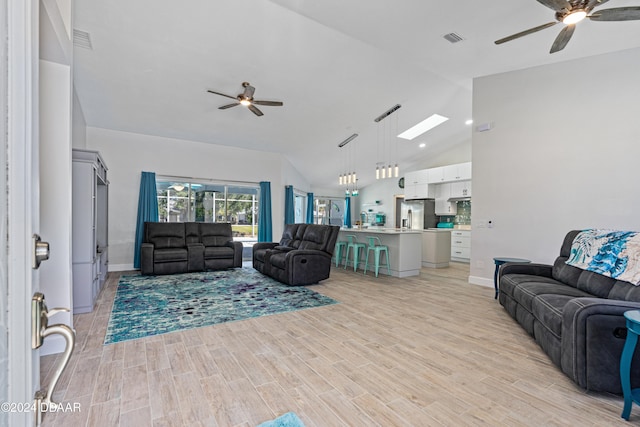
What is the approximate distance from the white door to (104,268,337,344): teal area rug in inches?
107

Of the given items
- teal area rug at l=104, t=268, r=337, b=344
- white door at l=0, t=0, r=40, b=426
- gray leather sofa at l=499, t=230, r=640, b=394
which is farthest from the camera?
teal area rug at l=104, t=268, r=337, b=344

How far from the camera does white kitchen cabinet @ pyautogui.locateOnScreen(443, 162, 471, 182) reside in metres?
7.73

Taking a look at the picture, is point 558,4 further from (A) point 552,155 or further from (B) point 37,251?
(B) point 37,251

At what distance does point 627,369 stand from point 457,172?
672 centimetres

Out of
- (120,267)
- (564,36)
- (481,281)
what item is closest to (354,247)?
(481,281)

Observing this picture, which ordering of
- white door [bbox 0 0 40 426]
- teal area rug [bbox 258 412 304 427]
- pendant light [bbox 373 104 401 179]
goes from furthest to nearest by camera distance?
1. pendant light [bbox 373 104 401 179]
2. teal area rug [bbox 258 412 304 427]
3. white door [bbox 0 0 40 426]

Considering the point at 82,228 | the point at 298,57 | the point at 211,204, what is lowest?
the point at 82,228

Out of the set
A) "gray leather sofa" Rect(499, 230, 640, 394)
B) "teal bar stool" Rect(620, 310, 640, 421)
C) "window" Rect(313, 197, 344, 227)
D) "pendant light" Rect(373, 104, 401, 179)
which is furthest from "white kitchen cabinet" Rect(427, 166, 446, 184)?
"teal bar stool" Rect(620, 310, 640, 421)

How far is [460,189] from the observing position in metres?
8.09

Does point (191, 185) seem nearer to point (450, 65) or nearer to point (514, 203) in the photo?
point (450, 65)

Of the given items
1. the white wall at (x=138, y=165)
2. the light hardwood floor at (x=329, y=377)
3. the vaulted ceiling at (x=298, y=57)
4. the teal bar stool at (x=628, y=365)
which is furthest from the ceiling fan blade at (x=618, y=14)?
the white wall at (x=138, y=165)

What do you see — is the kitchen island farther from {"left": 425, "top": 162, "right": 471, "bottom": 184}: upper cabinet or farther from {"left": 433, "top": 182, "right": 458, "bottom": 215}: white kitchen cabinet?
{"left": 433, "top": 182, "right": 458, "bottom": 215}: white kitchen cabinet

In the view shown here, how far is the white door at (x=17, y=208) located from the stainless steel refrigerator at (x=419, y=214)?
29.3ft

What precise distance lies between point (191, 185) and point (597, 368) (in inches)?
287
